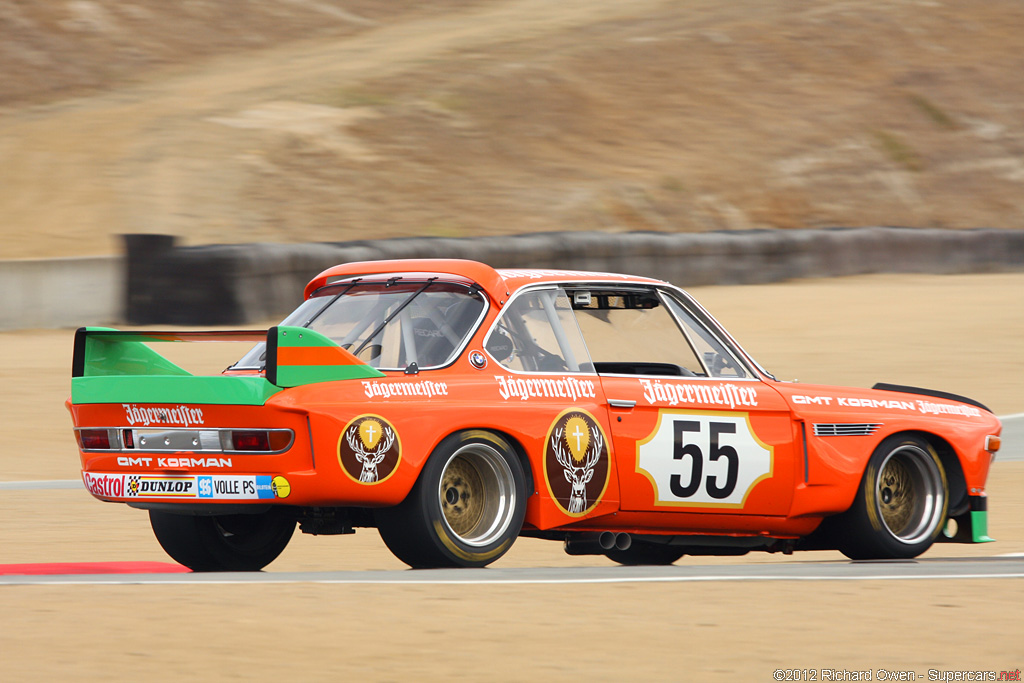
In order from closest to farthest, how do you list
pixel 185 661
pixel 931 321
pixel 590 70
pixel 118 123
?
pixel 185 661 < pixel 931 321 < pixel 118 123 < pixel 590 70

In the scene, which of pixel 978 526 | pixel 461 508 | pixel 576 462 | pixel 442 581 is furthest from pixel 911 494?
pixel 442 581

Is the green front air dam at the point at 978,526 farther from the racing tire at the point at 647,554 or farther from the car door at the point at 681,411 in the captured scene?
the racing tire at the point at 647,554

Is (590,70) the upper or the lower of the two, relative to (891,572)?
upper

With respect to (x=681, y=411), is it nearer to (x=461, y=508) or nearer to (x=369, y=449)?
(x=461, y=508)

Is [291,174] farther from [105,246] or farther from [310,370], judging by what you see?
[310,370]

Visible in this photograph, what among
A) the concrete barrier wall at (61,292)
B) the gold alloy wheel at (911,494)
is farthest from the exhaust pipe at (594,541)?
the concrete barrier wall at (61,292)

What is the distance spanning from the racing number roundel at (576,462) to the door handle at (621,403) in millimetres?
141

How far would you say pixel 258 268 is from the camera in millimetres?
20062

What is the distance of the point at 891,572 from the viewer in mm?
7129

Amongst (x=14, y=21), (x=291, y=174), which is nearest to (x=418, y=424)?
(x=291, y=174)

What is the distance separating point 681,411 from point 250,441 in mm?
2240

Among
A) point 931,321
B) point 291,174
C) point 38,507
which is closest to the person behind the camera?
point 38,507

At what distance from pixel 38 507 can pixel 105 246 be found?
16.2 m

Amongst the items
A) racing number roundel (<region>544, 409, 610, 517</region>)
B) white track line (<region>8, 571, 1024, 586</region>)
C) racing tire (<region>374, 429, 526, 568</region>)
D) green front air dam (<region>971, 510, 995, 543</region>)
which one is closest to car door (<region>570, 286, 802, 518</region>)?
racing number roundel (<region>544, 409, 610, 517</region>)
